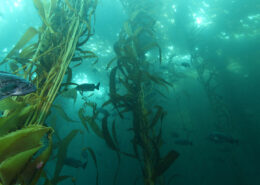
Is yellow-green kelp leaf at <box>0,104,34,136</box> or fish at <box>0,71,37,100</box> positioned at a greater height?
fish at <box>0,71,37,100</box>

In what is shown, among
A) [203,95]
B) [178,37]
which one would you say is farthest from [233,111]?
[178,37]

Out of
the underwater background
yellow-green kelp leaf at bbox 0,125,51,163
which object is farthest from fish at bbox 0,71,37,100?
the underwater background

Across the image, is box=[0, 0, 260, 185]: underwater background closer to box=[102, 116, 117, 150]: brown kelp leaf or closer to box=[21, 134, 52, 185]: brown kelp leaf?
box=[102, 116, 117, 150]: brown kelp leaf

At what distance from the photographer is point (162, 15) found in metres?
12.9

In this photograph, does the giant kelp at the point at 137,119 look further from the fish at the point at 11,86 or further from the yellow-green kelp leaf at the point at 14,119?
the fish at the point at 11,86

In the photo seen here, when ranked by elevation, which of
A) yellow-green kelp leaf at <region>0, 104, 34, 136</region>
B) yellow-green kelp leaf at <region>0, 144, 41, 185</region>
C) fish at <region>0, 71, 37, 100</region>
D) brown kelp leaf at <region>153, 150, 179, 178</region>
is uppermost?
fish at <region>0, 71, 37, 100</region>

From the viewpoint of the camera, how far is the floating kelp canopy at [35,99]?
98cm

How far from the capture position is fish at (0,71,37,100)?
1.20m

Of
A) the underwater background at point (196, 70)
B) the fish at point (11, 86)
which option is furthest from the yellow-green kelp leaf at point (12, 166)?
the underwater background at point (196, 70)

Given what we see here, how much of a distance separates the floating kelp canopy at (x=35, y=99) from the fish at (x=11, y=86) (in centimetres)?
17

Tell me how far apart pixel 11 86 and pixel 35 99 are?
0.41 meters

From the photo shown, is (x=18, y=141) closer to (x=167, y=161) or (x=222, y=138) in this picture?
(x=167, y=161)

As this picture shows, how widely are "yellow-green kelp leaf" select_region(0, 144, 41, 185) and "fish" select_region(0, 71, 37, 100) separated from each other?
52cm

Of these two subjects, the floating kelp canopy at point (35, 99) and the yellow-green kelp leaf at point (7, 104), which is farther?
the yellow-green kelp leaf at point (7, 104)
